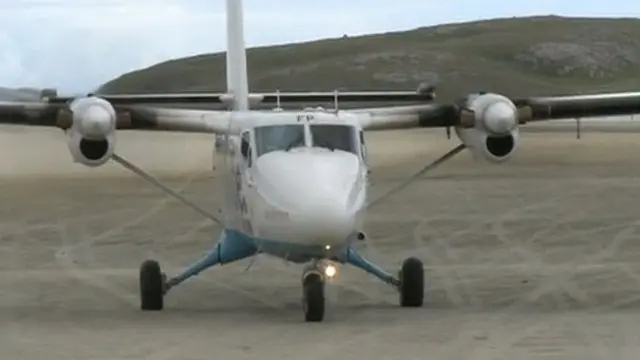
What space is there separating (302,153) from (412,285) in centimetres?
274

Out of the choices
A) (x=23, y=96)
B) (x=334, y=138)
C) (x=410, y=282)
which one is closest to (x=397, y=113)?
(x=410, y=282)

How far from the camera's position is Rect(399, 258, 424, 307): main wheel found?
1678cm

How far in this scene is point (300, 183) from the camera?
14242 mm

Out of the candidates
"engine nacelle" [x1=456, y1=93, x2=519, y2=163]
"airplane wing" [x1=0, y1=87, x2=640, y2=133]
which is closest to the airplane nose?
"airplane wing" [x1=0, y1=87, x2=640, y2=133]

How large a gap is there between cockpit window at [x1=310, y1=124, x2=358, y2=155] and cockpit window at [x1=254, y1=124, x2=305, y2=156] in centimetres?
15

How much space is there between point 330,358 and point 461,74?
175 m

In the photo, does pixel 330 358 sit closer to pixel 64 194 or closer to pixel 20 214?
pixel 20 214

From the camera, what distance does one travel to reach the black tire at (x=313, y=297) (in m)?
14.8

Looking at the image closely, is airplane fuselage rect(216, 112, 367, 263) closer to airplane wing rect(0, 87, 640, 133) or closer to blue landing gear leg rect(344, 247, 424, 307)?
airplane wing rect(0, 87, 640, 133)

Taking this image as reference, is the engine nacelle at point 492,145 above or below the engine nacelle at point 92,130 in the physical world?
below

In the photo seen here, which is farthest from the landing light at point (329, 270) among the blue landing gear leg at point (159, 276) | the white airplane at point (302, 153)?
the blue landing gear leg at point (159, 276)

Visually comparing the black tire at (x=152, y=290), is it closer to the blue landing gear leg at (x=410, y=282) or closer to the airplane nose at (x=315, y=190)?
the blue landing gear leg at (x=410, y=282)

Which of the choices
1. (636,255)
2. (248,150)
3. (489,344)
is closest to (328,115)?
(248,150)

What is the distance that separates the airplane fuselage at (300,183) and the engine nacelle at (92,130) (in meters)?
1.49
